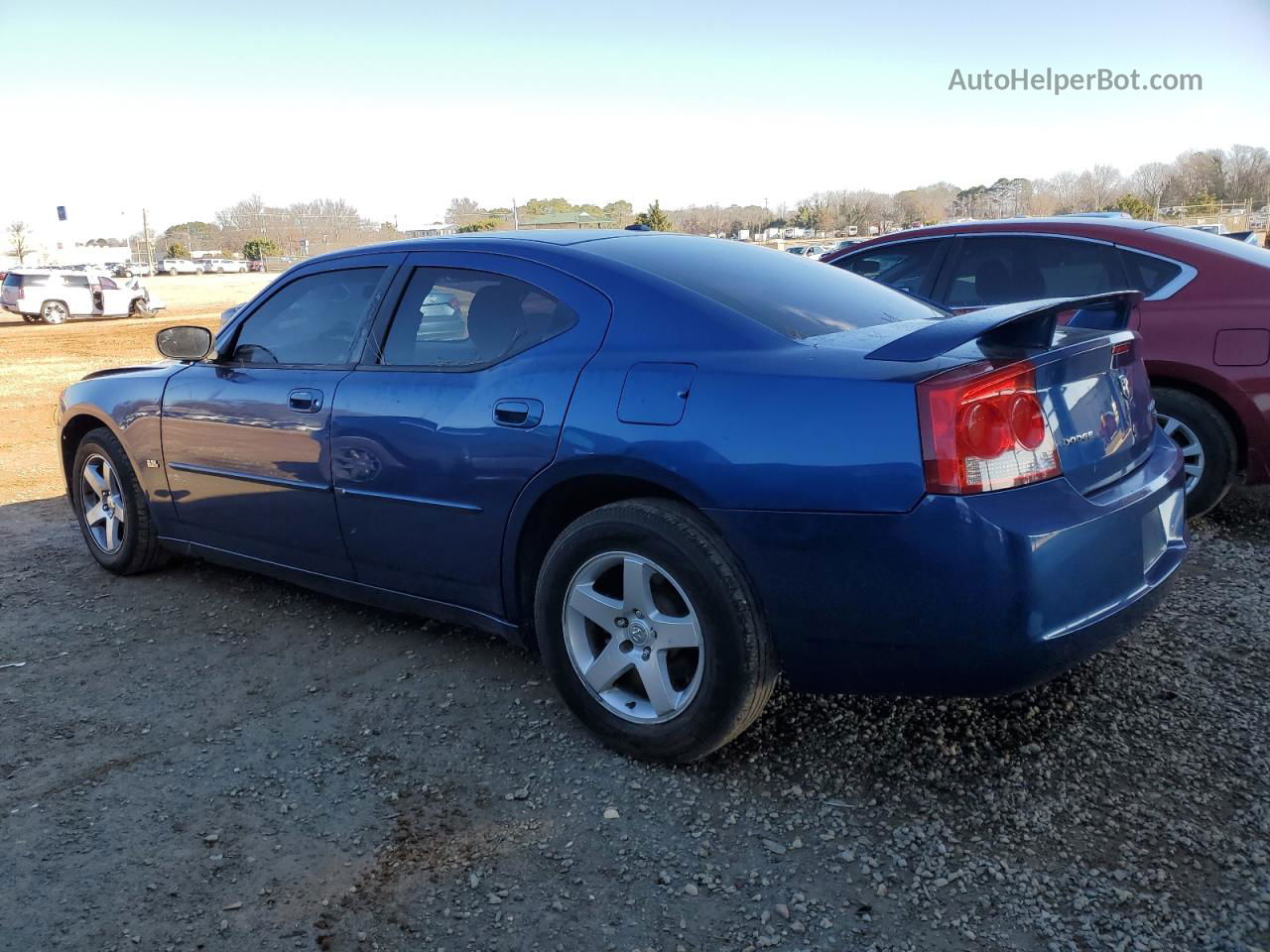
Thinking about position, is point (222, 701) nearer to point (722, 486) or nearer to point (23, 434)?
point (722, 486)

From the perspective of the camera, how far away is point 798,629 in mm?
2641

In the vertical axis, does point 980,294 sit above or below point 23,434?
above

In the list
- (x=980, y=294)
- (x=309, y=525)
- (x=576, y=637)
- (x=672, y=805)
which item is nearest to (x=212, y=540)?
(x=309, y=525)

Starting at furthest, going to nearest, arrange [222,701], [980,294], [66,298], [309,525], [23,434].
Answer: [66,298] < [23,434] < [980,294] < [309,525] < [222,701]

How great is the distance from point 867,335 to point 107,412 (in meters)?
3.68

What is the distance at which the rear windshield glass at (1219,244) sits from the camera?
196 inches

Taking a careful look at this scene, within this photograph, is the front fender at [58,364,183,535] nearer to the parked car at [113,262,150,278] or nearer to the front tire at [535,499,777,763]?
the front tire at [535,499,777,763]

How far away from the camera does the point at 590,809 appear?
277 centimetres

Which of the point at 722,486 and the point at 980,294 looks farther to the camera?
the point at 980,294

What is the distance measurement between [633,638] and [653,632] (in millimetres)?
85

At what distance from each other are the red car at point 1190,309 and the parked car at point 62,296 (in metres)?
30.8

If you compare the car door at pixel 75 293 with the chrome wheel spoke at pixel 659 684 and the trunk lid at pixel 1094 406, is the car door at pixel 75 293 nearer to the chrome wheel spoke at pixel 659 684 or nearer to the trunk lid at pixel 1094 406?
the chrome wheel spoke at pixel 659 684

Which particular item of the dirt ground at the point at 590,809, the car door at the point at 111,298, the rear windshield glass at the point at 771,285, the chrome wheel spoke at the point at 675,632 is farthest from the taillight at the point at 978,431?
the car door at the point at 111,298

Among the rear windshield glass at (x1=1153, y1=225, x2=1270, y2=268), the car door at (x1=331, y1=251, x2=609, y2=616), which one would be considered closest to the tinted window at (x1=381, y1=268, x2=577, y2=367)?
the car door at (x1=331, y1=251, x2=609, y2=616)
